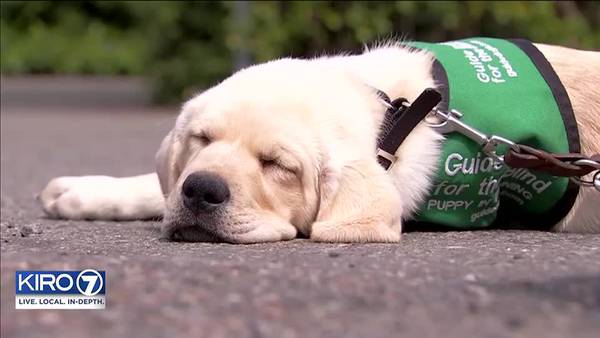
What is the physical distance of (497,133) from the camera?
4273 mm

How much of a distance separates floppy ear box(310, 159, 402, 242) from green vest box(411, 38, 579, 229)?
1.08 ft

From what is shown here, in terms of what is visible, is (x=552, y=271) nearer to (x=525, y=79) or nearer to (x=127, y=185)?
(x=525, y=79)

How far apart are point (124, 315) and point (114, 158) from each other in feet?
21.9

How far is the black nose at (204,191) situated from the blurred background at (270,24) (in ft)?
5.87

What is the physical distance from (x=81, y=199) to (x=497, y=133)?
6.62ft

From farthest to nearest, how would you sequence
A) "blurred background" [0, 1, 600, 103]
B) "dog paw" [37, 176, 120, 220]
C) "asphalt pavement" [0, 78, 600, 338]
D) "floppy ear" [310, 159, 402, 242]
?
"blurred background" [0, 1, 600, 103], "dog paw" [37, 176, 120, 220], "floppy ear" [310, 159, 402, 242], "asphalt pavement" [0, 78, 600, 338]

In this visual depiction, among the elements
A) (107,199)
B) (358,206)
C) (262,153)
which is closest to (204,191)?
(262,153)

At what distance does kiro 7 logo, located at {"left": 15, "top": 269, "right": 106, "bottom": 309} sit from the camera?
2744mm

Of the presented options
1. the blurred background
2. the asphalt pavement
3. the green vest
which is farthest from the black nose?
the blurred background

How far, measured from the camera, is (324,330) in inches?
101

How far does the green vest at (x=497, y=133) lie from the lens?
14.0ft

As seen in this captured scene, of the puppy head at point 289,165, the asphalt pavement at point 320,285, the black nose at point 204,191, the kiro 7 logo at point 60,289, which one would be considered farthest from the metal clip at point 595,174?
the kiro 7 logo at point 60,289

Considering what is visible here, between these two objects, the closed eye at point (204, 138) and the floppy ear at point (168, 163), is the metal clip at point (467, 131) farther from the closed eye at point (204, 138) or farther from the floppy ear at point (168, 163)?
the floppy ear at point (168, 163)

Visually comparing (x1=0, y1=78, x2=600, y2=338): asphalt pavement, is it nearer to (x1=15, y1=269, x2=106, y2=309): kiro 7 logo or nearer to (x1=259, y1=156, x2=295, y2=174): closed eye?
(x1=15, y1=269, x2=106, y2=309): kiro 7 logo
